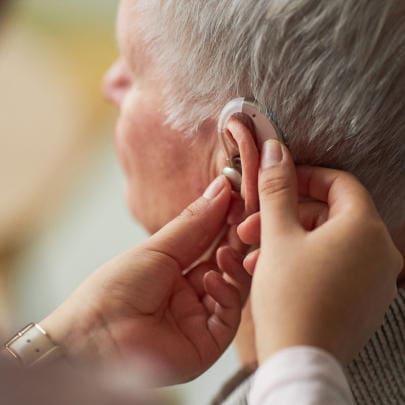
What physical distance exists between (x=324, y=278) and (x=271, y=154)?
0.19 meters

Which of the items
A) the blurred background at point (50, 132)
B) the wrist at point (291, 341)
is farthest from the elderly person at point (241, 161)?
the blurred background at point (50, 132)

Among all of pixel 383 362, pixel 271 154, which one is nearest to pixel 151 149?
pixel 271 154

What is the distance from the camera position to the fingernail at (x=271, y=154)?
0.83 m

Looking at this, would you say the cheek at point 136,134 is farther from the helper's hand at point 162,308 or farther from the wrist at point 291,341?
the wrist at point 291,341

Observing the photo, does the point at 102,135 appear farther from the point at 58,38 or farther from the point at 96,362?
the point at 96,362

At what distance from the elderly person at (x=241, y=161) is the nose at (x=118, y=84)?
2.5 inches

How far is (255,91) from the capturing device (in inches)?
34.6

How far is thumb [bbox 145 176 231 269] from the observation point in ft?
3.12

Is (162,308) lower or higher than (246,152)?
lower

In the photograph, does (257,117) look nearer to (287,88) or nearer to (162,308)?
(287,88)

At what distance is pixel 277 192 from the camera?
783 millimetres

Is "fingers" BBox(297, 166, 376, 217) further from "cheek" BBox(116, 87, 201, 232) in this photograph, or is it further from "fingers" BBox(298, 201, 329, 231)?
"cheek" BBox(116, 87, 201, 232)

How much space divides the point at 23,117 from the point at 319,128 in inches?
49.6

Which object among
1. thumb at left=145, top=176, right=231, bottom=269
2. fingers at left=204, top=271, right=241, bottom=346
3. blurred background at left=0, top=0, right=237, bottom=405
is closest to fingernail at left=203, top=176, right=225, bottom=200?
thumb at left=145, top=176, right=231, bottom=269
